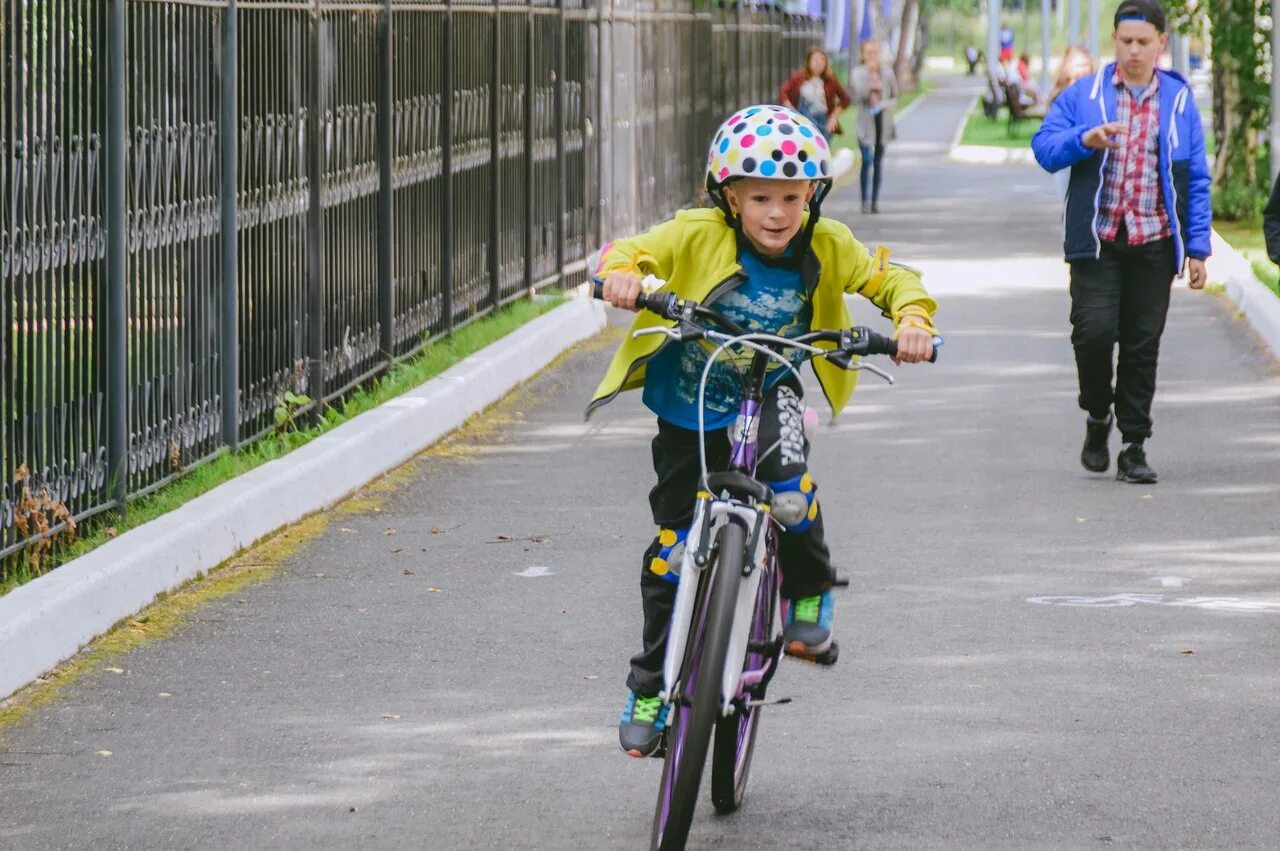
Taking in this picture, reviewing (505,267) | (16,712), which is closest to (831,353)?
(16,712)

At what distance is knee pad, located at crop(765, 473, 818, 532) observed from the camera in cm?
522

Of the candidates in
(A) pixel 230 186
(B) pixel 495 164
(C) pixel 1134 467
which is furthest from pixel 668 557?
(B) pixel 495 164

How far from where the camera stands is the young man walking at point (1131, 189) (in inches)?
386

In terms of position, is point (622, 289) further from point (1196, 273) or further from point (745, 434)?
point (1196, 273)

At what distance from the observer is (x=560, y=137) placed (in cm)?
1661

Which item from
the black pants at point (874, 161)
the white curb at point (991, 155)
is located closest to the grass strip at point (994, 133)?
the white curb at point (991, 155)

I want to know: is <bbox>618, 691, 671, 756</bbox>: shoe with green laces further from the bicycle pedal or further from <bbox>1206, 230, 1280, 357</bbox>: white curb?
<bbox>1206, 230, 1280, 357</bbox>: white curb

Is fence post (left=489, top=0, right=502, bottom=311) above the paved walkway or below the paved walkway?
above

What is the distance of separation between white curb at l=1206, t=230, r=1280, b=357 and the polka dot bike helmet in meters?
9.56

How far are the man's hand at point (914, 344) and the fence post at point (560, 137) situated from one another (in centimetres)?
1165

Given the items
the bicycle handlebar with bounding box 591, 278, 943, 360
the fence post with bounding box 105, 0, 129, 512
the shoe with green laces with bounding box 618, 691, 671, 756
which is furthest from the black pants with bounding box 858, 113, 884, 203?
the bicycle handlebar with bounding box 591, 278, 943, 360

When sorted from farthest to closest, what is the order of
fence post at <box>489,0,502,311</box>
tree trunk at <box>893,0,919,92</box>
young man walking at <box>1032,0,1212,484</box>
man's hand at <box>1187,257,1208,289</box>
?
tree trunk at <box>893,0,919,92</box> → fence post at <box>489,0,502,311</box> → young man walking at <box>1032,0,1212,484</box> → man's hand at <box>1187,257,1208,289</box>

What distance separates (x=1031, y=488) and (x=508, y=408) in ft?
11.0

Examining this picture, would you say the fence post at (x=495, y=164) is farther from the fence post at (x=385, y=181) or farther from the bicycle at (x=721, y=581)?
the bicycle at (x=721, y=581)
